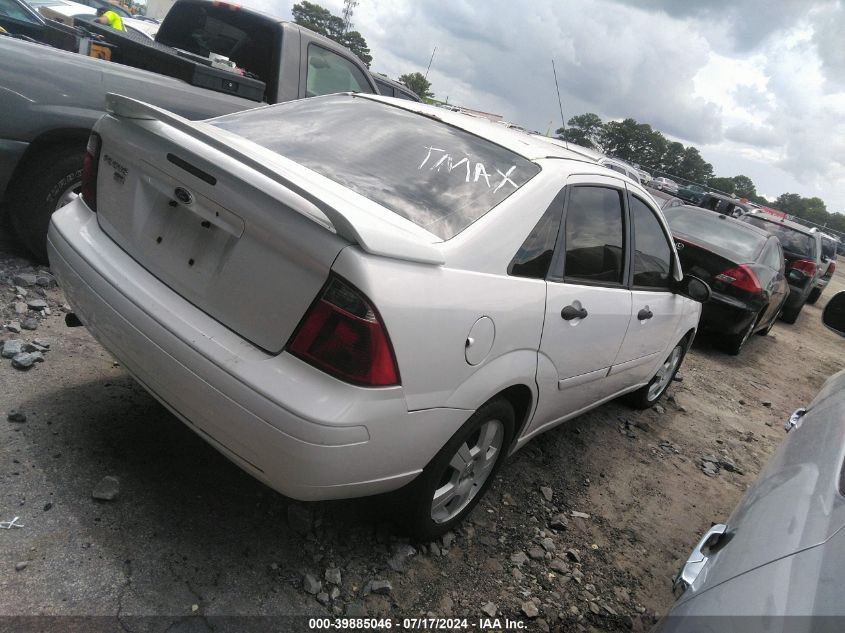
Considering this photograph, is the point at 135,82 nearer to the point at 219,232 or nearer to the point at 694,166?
the point at 219,232

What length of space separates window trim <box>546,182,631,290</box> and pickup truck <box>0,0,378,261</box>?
252 centimetres

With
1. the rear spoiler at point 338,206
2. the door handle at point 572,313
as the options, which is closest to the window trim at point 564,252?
the door handle at point 572,313

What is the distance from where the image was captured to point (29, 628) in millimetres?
1773

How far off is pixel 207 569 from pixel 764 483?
1.90 metres

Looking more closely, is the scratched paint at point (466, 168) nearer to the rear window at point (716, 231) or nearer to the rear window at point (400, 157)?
the rear window at point (400, 157)

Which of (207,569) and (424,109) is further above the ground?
(424,109)

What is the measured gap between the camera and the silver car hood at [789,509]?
4.72 ft

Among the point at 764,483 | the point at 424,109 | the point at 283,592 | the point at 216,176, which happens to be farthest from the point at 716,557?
the point at 424,109

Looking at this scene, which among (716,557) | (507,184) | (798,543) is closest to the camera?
(798,543)

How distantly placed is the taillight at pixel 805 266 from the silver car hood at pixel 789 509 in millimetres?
10662

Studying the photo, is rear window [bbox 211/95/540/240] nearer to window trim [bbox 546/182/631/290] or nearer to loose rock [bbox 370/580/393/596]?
window trim [bbox 546/182/631/290]

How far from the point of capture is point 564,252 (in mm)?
2762

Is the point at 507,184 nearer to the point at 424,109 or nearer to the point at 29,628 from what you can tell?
the point at 424,109

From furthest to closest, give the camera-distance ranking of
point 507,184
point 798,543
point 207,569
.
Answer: point 507,184 → point 207,569 → point 798,543
